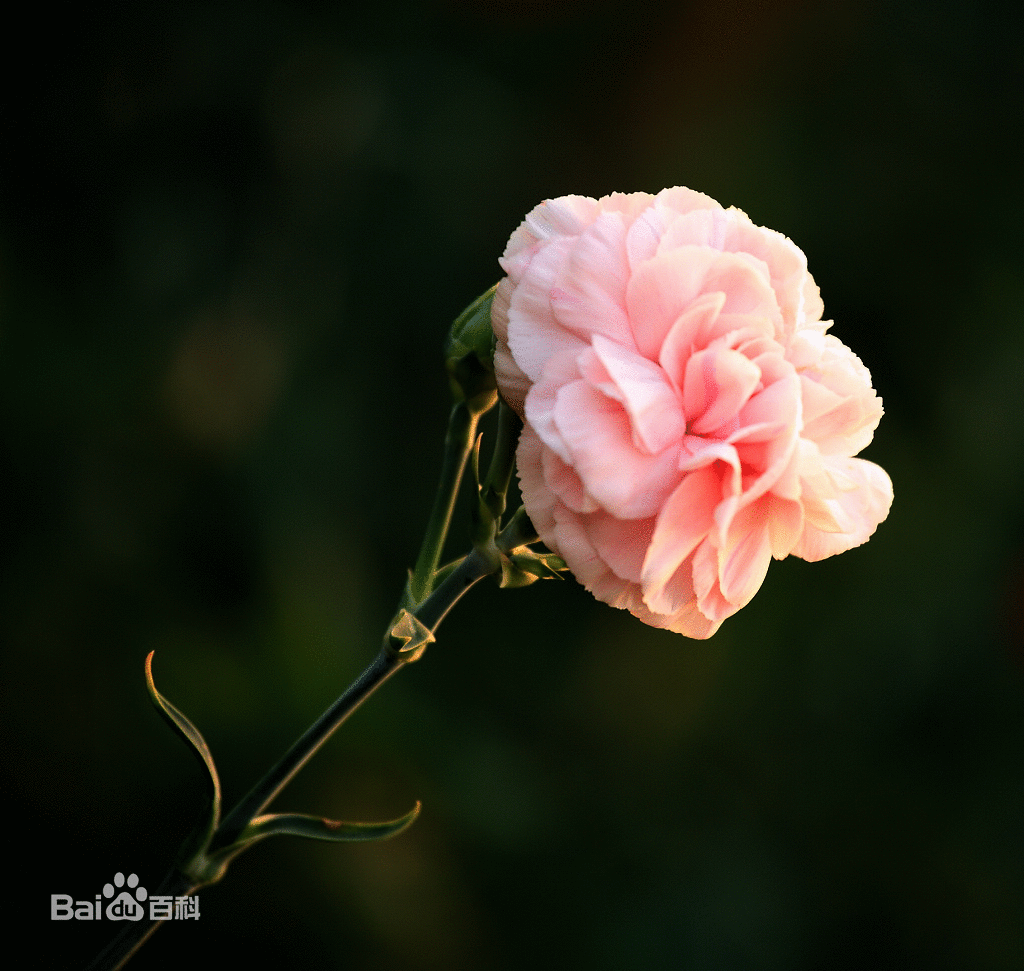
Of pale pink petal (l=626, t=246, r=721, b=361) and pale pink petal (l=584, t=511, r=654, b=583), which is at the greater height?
Answer: pale pink petal (l=626, t=246, r=721, b=361)

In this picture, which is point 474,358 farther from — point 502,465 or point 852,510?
point 852,510

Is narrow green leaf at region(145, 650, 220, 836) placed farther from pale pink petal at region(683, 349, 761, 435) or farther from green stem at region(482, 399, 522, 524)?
pale pink petal at region(683, 349, 761, 435)

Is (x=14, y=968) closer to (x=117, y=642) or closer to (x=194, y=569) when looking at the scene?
(x=117, y=642)

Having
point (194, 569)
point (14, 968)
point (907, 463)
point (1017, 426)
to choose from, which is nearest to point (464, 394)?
point (194, 569)

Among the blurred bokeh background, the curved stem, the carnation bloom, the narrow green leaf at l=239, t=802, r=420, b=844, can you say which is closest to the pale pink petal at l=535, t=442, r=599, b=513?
the carnation bloom

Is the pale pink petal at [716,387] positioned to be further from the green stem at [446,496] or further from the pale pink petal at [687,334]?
the green stem at [446,496]

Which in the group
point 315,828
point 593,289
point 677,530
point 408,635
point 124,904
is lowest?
point 124,904

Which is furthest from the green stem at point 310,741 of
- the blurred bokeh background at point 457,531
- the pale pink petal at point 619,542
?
the blurred bokeh background at point 457,531

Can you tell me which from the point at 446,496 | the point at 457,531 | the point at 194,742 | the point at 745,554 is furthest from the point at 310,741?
the point at 457,531
